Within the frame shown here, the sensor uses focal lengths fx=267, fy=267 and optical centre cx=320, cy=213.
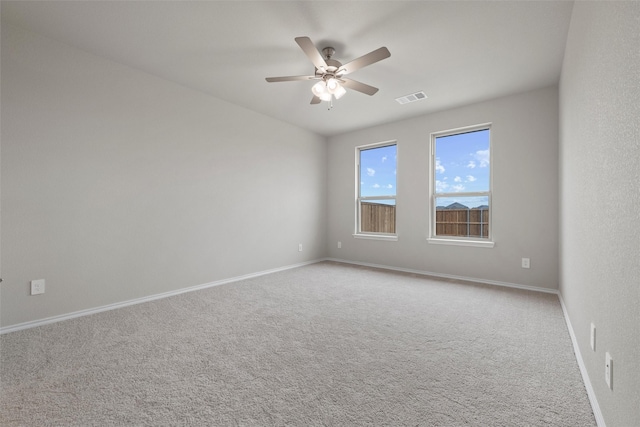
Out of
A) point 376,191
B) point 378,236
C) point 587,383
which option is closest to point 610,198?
point 587,383

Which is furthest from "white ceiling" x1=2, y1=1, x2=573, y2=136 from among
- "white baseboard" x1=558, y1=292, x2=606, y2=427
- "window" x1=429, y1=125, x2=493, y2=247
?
"white baseboard" x1=558, y1=292, x2=606, y2=427

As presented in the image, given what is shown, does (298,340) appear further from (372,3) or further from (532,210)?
(532,210)

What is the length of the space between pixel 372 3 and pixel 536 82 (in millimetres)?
2505

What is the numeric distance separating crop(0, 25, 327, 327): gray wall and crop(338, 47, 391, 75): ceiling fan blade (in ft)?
7.13

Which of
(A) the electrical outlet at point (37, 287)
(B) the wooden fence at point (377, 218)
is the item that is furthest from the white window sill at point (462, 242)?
(A) the electrical outlet at point (37, 287)

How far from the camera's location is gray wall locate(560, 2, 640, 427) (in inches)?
35.3

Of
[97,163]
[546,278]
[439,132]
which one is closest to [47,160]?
[97,163]

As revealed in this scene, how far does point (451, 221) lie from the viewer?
4234mm

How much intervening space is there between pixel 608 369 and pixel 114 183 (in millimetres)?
3928

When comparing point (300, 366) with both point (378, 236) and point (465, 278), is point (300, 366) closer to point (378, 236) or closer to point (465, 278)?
point (465, 278)

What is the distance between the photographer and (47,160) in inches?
96.0

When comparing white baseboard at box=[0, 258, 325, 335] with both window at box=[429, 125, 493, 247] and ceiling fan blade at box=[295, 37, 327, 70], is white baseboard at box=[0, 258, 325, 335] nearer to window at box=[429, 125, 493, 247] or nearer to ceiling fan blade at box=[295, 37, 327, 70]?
ceiling fan blade at box=[295, 37, 327, 70]

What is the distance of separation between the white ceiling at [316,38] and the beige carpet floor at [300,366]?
2.58 meters

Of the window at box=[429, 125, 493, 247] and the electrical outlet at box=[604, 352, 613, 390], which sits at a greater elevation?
the window at box=[429, 125, 493, 247]
